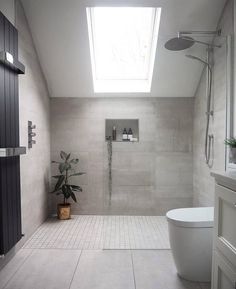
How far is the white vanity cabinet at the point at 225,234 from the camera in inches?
46.4

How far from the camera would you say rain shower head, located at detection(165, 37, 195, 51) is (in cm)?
235

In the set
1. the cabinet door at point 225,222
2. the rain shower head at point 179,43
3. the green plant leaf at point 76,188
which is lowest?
the green plant leaf at point 76,188

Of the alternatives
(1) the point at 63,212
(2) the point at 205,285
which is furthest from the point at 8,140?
(2) the point at 205,285

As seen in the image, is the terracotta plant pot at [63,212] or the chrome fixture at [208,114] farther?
the terracotta plant pot at [63,212]

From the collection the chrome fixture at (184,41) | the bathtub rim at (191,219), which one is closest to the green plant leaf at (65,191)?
the bathtub rim at (191,219)

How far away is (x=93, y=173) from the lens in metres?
3.44

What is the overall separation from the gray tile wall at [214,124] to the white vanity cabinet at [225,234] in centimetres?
110

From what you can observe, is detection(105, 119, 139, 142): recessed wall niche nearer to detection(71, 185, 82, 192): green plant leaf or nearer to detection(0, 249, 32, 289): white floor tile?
detection(71, 185, 82, 192): green plant leaf

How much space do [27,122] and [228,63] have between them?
2.05 metres

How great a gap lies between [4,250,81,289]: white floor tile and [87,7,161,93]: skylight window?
6.86 feet

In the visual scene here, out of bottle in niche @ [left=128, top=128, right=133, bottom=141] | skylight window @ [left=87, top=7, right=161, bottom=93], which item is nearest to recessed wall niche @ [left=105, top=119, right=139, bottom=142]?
bottle in niche @ [left=128, top=128, right=133, bottom=141]

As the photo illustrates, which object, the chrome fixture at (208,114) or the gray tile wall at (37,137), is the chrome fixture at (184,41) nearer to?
the chrome fixture at (208,114)

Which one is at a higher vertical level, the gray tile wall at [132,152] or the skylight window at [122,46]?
the skylight window at [122,46]

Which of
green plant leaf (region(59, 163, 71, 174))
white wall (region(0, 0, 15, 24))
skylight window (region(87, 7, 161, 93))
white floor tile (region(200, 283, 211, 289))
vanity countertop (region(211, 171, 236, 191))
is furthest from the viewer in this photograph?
green plant leaf (region(59, 163, 71, 174))
